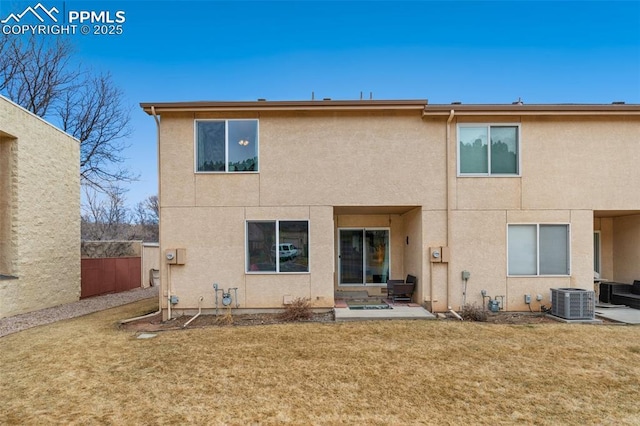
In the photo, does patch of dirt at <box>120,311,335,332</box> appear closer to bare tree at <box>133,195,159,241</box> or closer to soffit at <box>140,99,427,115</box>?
soffit at <box>140,99,427,115</box>

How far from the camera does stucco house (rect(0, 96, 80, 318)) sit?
9.46 m

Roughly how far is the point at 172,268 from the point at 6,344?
3.29 meters

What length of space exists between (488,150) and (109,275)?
593 inches

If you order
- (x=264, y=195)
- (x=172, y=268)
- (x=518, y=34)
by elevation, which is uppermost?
(x=518, y=34)

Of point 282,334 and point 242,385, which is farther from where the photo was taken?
point 282,334

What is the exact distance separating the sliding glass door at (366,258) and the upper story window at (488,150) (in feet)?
10.9

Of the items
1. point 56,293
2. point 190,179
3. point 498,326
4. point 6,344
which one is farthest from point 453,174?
point 56,293

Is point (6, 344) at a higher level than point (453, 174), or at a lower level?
lower

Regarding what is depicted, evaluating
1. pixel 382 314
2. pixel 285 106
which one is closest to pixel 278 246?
pixel 382 314

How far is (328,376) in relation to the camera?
15.4ft

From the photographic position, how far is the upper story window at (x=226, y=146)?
854 centimetres

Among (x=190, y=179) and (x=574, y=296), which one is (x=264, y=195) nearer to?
(x=190, y=179)

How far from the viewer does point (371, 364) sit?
5.10 meters

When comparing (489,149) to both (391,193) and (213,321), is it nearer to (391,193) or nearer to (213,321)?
(391,193)
